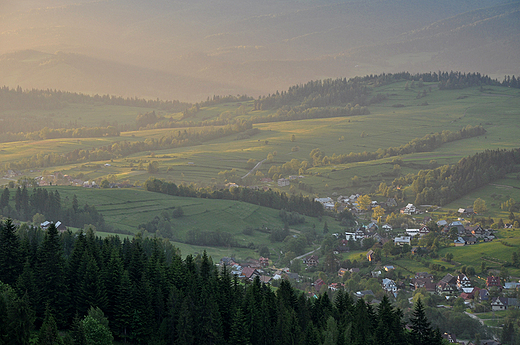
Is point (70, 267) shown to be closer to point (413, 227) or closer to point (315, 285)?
point (315, 285)

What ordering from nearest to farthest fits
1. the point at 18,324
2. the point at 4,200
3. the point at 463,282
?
the point at 18,324, the point at 463,282, the point at 4,200

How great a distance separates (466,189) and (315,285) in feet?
329

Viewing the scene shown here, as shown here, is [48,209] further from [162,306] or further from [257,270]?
[162,306]

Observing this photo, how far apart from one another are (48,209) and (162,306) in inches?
3391

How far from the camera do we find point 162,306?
55.0 meters

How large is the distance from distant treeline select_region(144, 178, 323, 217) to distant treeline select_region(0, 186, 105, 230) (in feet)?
113

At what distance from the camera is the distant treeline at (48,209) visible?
420 feet

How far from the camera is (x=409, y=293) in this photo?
96875mm

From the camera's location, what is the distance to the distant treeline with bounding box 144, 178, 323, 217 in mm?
166625

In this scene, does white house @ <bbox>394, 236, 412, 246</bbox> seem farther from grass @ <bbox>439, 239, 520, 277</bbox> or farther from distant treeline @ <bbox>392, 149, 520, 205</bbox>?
distant treeline @ <bbox>392, 149, 520, 205</bbox>

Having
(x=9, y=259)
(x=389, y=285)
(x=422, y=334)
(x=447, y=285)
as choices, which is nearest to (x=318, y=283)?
(x=389, y=285)

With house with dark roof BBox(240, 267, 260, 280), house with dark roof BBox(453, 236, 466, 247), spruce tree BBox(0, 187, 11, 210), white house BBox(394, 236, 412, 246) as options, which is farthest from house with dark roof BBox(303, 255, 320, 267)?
spruce tree BBox(0, 187, 11, 210)

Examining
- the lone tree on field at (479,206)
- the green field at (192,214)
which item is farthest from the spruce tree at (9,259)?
the lone tree on field at (479,206)

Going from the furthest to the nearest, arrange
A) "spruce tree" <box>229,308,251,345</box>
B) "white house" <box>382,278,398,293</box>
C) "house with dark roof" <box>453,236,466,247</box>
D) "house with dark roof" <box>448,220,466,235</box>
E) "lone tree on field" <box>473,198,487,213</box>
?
1. "lone tree on field" <box>473,198,487,213</box>
2. "house with dark roof" <box>448,220,466,235</box>
3. "house with dark roof" <box>453,236,466,247</box>
4. "white house" <box>382,278,398,293</box>
5. "spruce tree" <box>229,308,251,345</box>
